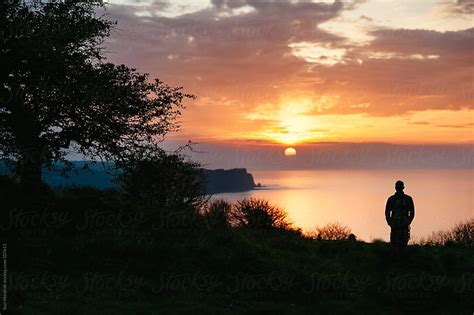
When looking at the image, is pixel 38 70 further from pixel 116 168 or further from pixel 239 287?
pixel 239 287

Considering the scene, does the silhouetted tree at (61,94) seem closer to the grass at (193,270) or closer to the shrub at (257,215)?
the grass at (193,270)

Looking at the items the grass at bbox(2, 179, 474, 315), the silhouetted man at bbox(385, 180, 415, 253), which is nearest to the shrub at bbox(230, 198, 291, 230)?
the grass at bbox(2, 179, 474, 315)

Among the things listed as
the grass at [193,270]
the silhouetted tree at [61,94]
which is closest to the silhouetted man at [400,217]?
the grass at [193,270]

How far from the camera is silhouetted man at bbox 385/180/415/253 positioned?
1980 centimetres

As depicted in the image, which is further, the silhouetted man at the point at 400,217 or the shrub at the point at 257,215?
the shrub at the point at 257,215

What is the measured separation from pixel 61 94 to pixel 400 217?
629 inches

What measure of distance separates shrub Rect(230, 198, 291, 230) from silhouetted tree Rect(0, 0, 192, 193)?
1419 cm

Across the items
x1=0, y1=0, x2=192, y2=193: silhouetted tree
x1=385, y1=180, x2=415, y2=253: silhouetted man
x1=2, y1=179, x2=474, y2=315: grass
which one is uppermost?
x1=0, y1=0, x2=192, y2=193: silhouetted tree

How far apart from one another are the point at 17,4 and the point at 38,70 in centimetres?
352

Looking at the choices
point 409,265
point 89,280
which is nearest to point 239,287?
point 89,280

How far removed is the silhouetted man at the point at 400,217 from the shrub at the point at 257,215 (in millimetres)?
14937

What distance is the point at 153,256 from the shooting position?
19.7 metres

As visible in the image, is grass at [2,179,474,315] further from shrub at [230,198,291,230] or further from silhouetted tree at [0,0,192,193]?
shrub at [230,198,291,230]

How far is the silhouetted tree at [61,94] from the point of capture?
2133cm
